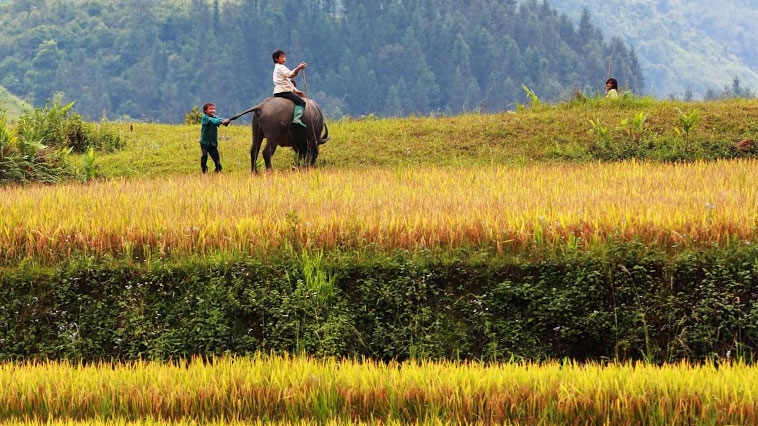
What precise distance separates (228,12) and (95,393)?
15531cm

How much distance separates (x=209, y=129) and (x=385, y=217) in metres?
6.05

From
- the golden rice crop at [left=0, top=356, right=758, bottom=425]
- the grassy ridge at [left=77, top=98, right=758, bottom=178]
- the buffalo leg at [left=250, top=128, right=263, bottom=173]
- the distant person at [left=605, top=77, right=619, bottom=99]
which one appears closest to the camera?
the golden rice crop at [left=0, top=356, right=758, bottom=425]

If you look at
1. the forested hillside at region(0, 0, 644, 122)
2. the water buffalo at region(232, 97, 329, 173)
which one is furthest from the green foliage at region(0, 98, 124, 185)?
the forested hillside at region(0, 0, 644, 122)

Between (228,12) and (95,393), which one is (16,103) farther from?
(95,393)

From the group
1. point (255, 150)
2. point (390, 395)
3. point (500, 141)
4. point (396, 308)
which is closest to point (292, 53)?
point (500, 141)

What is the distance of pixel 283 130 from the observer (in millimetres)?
15234

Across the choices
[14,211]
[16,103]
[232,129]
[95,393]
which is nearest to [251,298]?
[95,393]

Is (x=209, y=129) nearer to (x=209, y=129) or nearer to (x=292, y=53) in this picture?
(x=209, y=129)

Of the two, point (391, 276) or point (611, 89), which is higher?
point (611, 89)

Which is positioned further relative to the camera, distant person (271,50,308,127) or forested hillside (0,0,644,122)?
forested hillside (0,0,644,122)

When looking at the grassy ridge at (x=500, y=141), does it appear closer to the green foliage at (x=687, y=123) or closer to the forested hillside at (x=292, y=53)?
the green foliage at (x=687, y=123)

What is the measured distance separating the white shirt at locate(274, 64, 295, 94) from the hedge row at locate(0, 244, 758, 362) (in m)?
6.24

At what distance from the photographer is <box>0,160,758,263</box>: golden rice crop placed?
912cm

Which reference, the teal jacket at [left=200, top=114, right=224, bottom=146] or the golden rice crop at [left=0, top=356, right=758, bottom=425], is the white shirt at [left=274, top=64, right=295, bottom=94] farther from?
the golden rice crop at [left=0, top=356, right=758, bottom=425]
